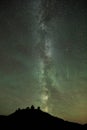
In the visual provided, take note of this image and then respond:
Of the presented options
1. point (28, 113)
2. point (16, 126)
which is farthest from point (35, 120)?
point (16, 126)

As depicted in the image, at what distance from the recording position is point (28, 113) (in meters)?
153

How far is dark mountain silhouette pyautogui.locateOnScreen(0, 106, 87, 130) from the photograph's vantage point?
143m

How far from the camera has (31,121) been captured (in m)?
149

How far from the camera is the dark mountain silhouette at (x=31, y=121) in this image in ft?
469

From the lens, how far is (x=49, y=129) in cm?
14588

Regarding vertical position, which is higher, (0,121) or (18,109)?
(18,109)

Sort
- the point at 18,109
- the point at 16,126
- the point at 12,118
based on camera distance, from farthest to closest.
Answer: the point at 18,109 → the point at 12,118 → the point at 16,126

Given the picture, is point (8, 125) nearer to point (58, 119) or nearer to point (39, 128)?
point (39, 128)

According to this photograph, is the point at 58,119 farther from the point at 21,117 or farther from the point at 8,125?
the point at 8,125

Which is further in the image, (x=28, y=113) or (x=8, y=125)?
(x=28, y=113)

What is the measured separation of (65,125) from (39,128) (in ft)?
62.5

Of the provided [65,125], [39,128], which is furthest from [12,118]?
[65,125]

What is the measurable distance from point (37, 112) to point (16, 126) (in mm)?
18466

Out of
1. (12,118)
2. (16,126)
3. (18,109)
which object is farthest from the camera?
(18,109)
